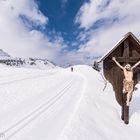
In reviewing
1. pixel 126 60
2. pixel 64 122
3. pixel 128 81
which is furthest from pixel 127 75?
pixel 64 122

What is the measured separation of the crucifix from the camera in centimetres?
918

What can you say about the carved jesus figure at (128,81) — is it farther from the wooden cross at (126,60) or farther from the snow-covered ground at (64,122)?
the snow-covered ground at (64,122)

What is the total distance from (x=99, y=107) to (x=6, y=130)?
5.53 meters

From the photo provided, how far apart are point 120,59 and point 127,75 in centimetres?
83

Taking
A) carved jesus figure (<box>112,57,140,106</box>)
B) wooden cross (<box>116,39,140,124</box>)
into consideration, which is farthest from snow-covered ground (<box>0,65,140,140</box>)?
carved jesus figure (<box>112,57,140,106</box>)

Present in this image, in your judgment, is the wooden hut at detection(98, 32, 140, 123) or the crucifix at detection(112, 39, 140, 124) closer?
the crucifix at detection(112, 39, 140, 124)

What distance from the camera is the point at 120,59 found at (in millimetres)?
9594

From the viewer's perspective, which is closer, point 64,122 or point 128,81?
point 64,122

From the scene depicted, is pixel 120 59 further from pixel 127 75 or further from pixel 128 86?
pixel 128 86

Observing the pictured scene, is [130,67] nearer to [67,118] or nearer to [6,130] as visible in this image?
[67,118]

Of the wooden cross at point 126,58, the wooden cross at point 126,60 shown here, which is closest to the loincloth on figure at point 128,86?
the wooden cross at point 126,60

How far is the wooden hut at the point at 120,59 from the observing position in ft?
31.1

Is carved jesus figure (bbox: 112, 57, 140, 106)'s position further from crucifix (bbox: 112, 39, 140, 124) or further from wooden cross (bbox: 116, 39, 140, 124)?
wooden cross (bbox: 116, 39, 140, 124)

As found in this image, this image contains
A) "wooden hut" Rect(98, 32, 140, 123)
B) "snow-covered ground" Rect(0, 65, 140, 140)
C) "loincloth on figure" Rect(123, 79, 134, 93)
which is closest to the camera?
"snow-covered ground" Rect(0, 65, 140, 140)
